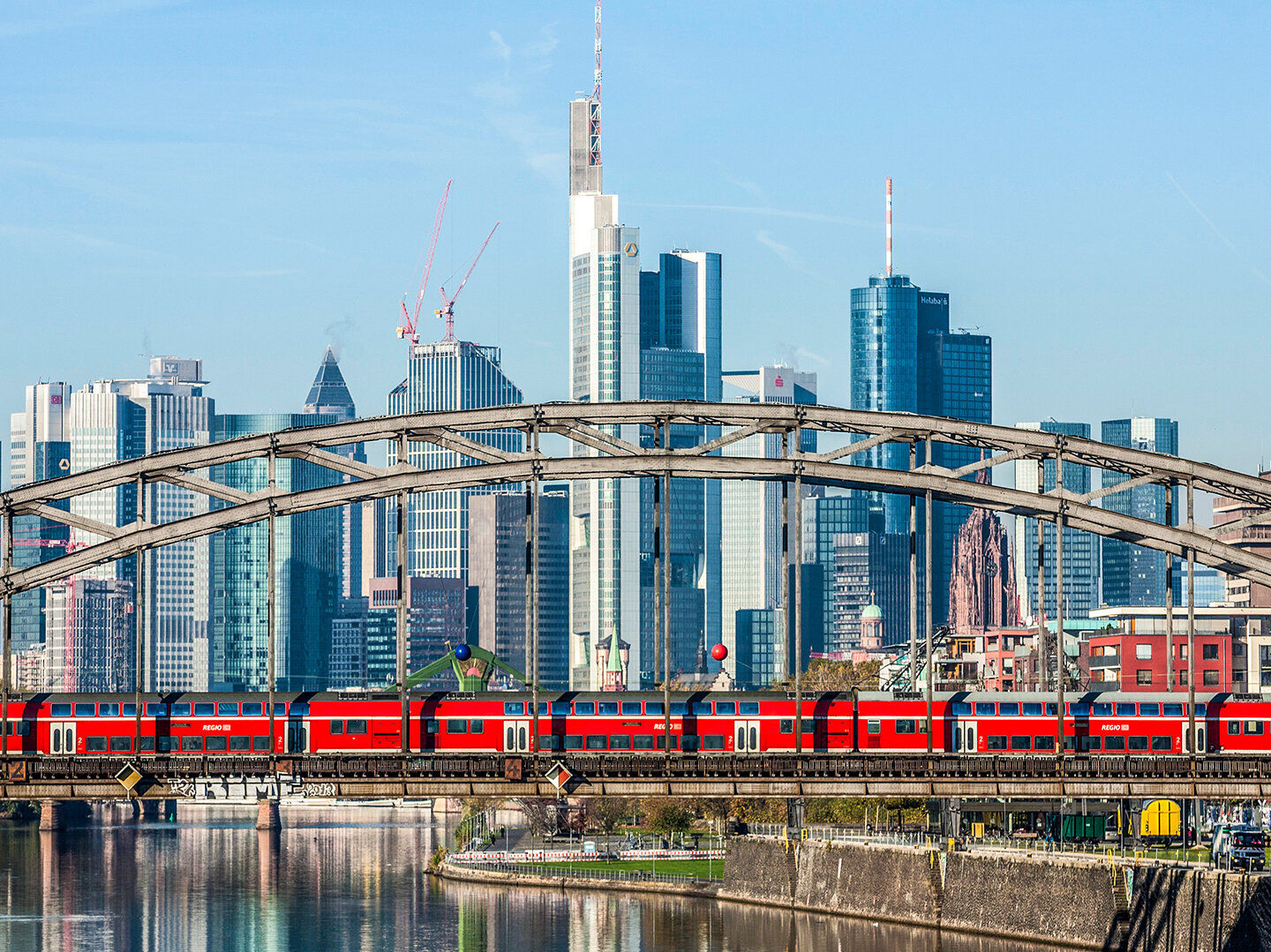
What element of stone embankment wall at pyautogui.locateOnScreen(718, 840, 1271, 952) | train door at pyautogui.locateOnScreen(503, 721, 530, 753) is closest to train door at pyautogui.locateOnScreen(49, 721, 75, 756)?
train door at pyautogui.locateOnScreen(503, 721, 530, 753)

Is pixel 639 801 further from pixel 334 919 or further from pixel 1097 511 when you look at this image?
pixel 1097 511

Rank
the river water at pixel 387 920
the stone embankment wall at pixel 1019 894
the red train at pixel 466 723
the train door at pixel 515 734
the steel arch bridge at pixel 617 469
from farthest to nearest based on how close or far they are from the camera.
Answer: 1. the river water at pixel 387 920
2. the stone embankment wall at pixel 1019 894
3. the red train at pixel 466 723
4. the train door at pixel 515 734
5. the steel arch bridge at pixel 617 469

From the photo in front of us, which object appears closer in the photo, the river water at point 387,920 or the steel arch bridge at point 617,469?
the steel arch bridge at point 617,469

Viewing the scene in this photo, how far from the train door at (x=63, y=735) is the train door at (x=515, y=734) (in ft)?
56.7

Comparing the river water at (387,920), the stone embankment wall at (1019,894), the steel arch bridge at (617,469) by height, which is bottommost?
the river water at (387,920)

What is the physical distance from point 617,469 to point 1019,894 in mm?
39597

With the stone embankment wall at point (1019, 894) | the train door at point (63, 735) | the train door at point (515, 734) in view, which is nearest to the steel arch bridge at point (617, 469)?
the train door at point (63, 735)

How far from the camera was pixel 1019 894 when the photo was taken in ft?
366

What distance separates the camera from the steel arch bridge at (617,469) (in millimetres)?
81250

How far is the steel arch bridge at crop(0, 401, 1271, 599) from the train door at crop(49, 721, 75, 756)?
1021cm

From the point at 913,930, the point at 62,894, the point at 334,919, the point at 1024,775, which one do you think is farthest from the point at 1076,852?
the point at 62,894

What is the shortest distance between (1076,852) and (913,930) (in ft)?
35.9

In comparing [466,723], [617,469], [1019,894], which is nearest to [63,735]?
[466,723]

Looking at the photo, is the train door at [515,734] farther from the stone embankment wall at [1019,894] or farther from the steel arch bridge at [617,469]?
the stone embankment wall at [1019,894]
